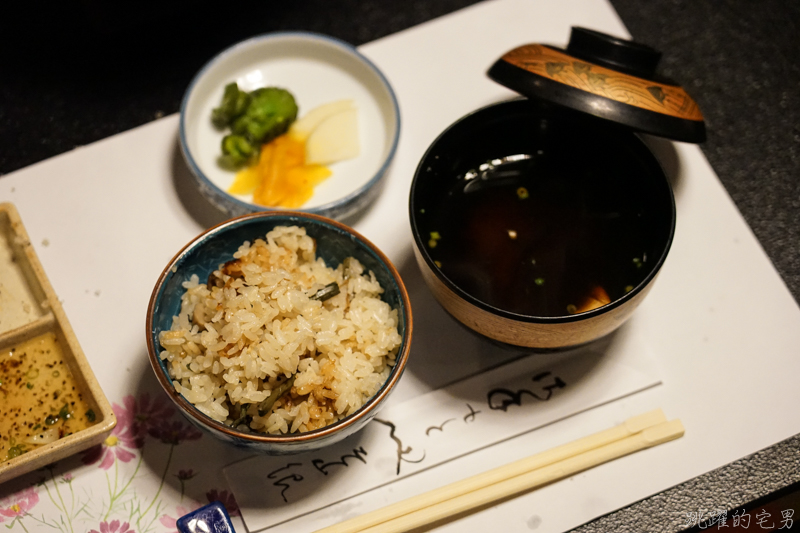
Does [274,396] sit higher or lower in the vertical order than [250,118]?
lower

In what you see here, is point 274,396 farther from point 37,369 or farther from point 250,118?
point 250,118

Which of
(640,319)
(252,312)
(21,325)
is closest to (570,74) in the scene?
(640,319)

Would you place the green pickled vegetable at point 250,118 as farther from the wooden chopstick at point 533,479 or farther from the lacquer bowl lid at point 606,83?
the wooden chopstick at point 533,479

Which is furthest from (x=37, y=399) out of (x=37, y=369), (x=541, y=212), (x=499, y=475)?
(x=541, y=212)

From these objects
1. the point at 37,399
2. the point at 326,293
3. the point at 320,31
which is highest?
the point at 320,31

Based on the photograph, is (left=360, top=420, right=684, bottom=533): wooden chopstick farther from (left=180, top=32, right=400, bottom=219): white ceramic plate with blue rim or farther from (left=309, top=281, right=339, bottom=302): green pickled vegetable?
(left=180, top=32, right=400, bottom=219): white ceramic plate with blue rim

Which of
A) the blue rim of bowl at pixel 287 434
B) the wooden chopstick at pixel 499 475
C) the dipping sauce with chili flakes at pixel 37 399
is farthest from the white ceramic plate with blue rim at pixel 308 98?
the wooden chopstick at pixel 499 475

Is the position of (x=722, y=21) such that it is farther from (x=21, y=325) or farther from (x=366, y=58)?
(x=21, y=325)
